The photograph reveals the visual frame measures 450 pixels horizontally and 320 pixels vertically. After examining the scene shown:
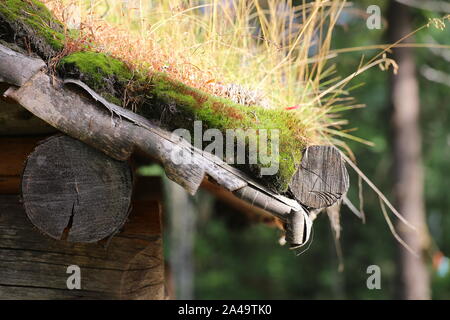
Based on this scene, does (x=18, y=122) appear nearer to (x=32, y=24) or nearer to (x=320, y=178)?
(x=32, y=24)

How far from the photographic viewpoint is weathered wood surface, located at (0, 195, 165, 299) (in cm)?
255

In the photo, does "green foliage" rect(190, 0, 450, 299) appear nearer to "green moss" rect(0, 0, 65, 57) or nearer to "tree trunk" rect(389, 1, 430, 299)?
"tree trunk" rect(389, 1, 430, 299)

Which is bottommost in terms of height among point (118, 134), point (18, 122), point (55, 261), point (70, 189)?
point (55, 261)

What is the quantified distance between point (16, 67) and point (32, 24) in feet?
0.83

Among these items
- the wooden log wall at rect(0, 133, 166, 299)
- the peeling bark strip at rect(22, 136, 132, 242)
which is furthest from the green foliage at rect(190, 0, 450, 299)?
the peeling bark strip at rect(22, 136, 132, 242)

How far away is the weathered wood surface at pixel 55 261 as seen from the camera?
8.37ft

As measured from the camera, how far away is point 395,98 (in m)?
7.97

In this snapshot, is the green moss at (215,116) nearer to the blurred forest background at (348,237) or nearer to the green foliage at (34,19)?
the green foliage at (34,19)

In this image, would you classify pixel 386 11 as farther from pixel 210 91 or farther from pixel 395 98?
pixel 210 91

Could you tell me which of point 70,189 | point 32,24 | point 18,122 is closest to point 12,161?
point 18,122

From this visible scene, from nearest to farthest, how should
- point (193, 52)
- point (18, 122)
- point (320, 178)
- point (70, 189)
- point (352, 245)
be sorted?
1. point (70, 189)
2. point (320, 178)
3. point (18, 122)
4. point (193, 52)
5. point (352, 245)

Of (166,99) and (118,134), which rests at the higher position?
→ (166,99)

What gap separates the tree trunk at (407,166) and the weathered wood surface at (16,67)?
22.3 feet

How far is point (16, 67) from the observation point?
1954 mm
